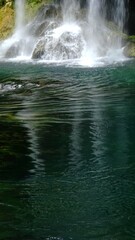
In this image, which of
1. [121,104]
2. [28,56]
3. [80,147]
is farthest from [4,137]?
[28,56]

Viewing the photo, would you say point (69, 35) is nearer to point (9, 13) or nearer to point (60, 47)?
point (60, 47)

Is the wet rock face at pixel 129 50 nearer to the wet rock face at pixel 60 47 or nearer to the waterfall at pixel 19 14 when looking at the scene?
the wet rock face at pixel 60 47

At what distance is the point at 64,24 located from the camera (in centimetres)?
2978

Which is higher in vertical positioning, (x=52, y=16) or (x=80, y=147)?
(x=52, y=16)

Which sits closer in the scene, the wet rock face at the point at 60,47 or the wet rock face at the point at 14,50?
the wet rock face at the point at 60,47

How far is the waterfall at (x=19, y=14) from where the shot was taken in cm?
3212

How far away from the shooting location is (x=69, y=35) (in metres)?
27.9

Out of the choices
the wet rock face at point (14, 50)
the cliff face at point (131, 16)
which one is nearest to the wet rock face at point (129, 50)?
the cliff face at point (131, 16)

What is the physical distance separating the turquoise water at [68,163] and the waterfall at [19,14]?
662 inches

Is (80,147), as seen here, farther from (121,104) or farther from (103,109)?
(121,104)

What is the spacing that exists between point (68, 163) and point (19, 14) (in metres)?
26.2

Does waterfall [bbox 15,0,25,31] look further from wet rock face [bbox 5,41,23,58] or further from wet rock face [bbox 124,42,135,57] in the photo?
wet rock face [bbox 124,42,135,57]

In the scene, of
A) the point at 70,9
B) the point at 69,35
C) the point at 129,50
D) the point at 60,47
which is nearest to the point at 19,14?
the point at 70,9

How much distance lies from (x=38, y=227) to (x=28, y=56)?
77.4 ft
